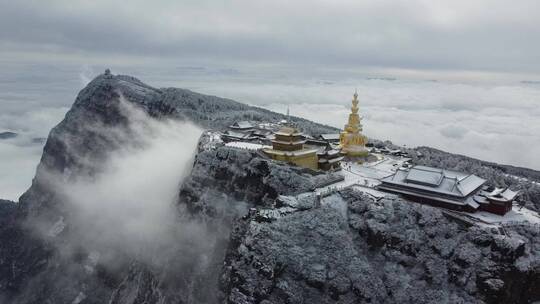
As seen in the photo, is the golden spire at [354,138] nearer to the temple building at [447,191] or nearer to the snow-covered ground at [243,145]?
the snow-covered ground at [243,145]

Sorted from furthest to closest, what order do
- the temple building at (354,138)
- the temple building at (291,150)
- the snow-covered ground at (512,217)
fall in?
1. the temple building at (354,138)
2. the temple building at (291,150)
3. the snow-covered ground at (512,217)

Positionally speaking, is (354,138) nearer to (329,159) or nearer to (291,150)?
(329,159)

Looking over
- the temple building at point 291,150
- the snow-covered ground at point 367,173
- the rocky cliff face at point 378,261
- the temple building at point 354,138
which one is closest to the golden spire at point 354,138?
the temple building at point 354,138

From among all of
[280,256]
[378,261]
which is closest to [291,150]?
[280,256]

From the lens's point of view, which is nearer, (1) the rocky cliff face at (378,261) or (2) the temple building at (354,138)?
(1) the rocky cliff face at (378,261)

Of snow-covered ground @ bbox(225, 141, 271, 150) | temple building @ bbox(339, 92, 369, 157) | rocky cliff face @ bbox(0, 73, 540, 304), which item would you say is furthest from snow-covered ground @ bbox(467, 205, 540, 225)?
snow-covered ground @ bbox(225, 141, 271, 150)

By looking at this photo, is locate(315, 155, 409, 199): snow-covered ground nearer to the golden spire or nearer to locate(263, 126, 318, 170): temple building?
the golden spire

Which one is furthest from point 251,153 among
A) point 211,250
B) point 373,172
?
point 373,172

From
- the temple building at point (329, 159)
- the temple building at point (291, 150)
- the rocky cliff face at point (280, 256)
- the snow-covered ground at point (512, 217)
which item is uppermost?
the temple building at point (291, 150)
